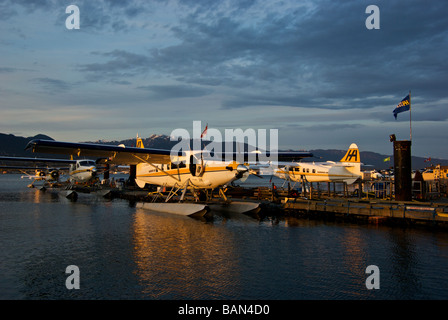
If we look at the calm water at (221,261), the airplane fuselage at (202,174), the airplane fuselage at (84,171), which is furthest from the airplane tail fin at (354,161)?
the airplane fuselage at (84,171)

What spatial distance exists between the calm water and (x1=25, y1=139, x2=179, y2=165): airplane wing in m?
4.37

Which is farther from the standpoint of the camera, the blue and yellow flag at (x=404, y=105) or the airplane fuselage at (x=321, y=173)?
the airplane fuselage at (x=321, y=173)

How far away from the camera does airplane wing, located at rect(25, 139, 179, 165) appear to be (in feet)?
63.1

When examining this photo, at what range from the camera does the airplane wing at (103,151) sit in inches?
757

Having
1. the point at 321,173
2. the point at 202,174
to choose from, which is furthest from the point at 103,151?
A: the point at 321,173

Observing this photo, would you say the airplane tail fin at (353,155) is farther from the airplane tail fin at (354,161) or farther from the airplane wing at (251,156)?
the airplane wing at (251,156)

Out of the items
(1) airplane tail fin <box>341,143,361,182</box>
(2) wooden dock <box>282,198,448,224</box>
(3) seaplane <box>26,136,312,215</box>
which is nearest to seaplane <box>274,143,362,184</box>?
(1) airplane tail fin <box>341,143,361,182</box>

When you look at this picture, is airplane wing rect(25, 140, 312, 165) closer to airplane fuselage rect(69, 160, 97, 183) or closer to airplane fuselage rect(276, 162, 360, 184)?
airplane fuselage rect(276, 162, 360, 184)

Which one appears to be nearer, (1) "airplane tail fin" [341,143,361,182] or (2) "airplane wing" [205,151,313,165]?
(2) "airplane wing" [205,151,313,165]

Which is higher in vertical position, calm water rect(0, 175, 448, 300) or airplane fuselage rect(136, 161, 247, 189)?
airplane fuselage rect(136, 161, 247, 189)

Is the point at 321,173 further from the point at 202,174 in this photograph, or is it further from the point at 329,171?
the point at 202,174

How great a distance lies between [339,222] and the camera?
2034 cm

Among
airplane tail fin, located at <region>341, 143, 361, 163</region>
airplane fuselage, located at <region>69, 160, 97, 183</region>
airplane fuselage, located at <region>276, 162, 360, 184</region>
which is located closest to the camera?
airplane fuselage, located at <region>276, 162, 360, 184</region>

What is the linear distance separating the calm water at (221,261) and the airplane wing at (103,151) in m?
4.37
